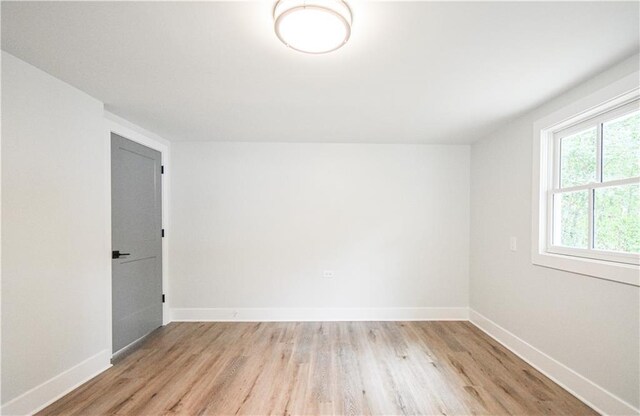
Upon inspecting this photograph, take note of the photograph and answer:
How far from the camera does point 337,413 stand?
1763 millimetres

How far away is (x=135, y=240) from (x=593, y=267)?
4.11m

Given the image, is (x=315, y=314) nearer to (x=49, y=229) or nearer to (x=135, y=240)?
(x=135, y=240)

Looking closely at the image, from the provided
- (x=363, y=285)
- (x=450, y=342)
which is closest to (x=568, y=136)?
(x=450, y=342)

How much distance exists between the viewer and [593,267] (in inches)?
72.2

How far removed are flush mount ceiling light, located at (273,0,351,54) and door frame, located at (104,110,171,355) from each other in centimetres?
214

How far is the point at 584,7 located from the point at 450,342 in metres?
2.90

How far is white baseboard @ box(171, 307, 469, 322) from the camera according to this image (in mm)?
3436

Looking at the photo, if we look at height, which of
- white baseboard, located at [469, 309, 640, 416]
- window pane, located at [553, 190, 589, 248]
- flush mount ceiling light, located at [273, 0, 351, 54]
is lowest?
white baseboard, located at [469, 309, 640, 416]

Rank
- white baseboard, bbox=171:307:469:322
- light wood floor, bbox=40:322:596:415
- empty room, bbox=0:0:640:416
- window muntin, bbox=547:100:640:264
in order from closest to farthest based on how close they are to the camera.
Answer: empty room, bbox=0:0:640:416
window muntin, bbox=547:100:640:264
light wood floor, bbox=40:322:596:415
white baseboard, bbox=171:307:469:322

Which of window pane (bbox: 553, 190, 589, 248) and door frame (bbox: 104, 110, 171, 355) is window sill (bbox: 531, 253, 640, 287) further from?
door frame (bbox: 104, 110, 171, 355)

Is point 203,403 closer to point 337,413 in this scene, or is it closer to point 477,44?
point 337,413

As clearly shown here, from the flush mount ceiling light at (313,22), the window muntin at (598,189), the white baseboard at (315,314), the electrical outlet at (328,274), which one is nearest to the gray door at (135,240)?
the white baseboard at (315,314)

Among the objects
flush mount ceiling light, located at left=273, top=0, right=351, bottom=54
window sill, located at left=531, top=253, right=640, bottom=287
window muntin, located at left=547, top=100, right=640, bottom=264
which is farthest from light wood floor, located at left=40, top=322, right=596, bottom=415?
flush mount ceiling light, located at left=273, top=0, right=351, bottom=54

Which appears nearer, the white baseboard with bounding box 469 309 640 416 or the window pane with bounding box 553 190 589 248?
the white baseboard with bounding box 469 309 640 416
